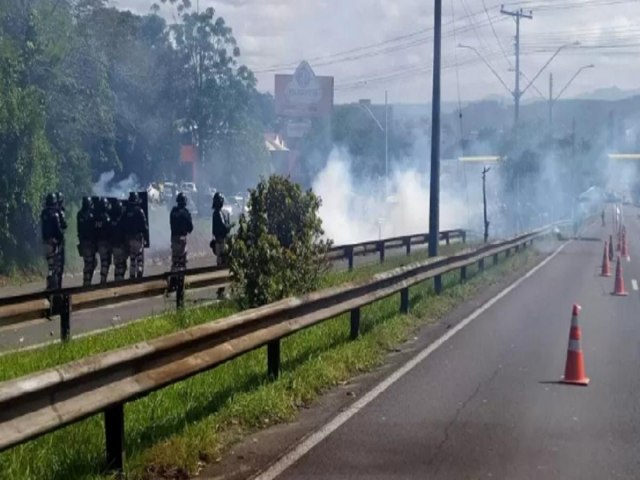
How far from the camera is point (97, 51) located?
128ft

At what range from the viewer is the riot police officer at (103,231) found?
23.1m

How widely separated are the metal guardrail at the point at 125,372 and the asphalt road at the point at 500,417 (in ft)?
3.51

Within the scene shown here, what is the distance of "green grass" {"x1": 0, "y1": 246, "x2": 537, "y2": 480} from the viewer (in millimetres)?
7867

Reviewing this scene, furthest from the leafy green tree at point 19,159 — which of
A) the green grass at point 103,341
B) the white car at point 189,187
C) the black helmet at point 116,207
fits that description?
the white car at point 189,187

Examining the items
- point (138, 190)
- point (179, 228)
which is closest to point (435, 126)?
point (179, 228)

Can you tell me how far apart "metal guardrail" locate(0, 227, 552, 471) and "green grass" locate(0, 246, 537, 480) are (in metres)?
0.32

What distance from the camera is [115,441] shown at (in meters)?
7.77

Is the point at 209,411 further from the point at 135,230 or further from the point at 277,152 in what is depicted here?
the point at 277,152

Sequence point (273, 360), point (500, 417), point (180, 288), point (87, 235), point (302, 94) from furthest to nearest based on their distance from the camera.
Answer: point (302, 94)
point (87, 235)
point (180, 288)
point (273, 360)
point (500, 417)

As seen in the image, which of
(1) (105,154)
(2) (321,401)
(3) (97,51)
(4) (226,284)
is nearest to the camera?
(2) (321,401)

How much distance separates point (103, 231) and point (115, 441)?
15.7 meters

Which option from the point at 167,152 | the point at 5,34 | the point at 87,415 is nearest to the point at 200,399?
the point at 87,415

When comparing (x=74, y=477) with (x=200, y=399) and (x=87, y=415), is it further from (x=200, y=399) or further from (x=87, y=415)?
(x=200, y=399)

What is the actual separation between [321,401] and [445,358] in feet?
11.7
